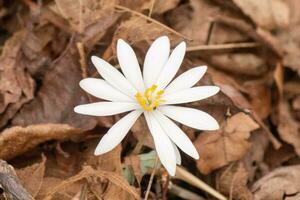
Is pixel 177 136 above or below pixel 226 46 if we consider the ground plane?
below

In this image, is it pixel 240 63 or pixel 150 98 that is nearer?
pixel 150 98

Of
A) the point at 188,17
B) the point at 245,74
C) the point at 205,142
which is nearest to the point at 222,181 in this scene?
the point at 205,142

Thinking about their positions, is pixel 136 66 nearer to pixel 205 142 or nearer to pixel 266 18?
pixel 205 142

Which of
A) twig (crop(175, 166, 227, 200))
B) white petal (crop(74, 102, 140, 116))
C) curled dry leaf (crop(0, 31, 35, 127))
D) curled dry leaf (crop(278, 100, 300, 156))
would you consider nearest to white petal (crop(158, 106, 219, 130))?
white petal (crop(74, 102, 140, 116))

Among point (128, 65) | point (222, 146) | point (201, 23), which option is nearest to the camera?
point (128, 65)

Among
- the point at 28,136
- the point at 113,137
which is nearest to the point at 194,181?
the point at 113,137

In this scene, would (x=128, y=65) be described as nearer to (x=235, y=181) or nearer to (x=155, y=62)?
(x=155, y=62)

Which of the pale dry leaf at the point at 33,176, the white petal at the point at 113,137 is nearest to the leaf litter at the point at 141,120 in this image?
the pale dry leaf at the point at 33,176
